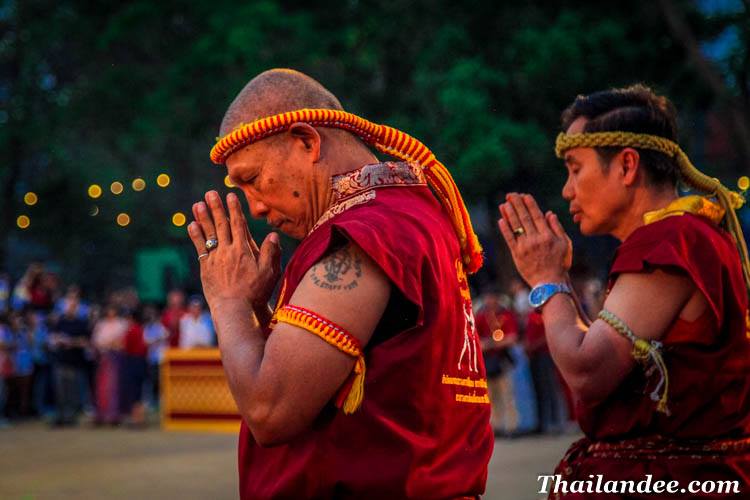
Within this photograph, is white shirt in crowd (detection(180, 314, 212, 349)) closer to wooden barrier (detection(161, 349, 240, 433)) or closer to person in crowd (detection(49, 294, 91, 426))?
wooden barrier (detection(161, 349, 240, 433))

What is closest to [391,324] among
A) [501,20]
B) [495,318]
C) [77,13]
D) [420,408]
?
[420,408]

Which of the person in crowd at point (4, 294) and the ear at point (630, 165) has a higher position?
the ear at point (630, 165)

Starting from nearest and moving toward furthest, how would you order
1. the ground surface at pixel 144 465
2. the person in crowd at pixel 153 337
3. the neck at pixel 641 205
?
the neck at pixel 641 205 < the ground surface at pixel 144 465 < the person in crowd at pixel 153 337

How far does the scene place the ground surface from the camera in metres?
10.3

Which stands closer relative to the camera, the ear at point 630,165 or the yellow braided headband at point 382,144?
the yellow braided headband at point 382,144

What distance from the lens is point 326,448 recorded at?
105 inches

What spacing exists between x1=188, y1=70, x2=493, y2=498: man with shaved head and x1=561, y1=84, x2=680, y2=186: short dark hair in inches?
34.2

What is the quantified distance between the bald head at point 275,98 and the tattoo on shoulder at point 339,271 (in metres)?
0.53

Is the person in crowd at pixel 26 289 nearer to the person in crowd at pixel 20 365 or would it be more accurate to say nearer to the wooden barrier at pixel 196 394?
the person in crowd at pixel 20 365

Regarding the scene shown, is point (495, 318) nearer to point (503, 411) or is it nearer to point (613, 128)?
point (503, 411)

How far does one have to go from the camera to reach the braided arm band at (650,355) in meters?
3.29

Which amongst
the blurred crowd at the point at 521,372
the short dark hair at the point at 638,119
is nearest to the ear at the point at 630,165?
the short dark hair at the point at 638,119

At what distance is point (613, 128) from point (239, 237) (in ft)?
4.54

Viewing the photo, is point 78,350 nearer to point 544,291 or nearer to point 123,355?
point 123,355
